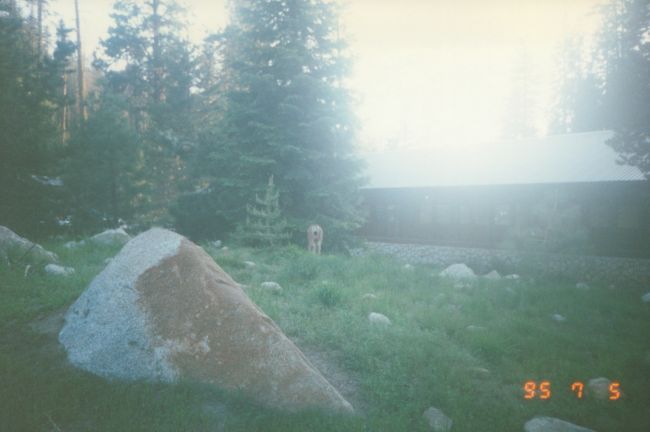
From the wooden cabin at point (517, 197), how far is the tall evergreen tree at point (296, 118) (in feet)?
7.30

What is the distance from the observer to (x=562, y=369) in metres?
5.57

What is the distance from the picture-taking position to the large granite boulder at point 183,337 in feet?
13.7

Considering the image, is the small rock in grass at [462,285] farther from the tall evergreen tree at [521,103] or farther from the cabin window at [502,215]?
the tall evergreen tree at [521,103]

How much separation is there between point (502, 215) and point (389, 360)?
1609cm

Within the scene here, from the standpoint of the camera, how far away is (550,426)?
4.29 metres

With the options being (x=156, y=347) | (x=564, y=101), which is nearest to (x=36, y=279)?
(x=156, y=347)

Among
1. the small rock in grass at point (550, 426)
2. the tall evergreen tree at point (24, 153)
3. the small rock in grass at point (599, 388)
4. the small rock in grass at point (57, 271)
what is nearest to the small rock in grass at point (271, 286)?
the small rock in grass at point (57, 271)

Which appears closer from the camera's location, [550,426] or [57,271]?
[550,426]

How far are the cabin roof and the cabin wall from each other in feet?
1.45

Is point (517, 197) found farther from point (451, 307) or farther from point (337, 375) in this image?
point (337, 375)

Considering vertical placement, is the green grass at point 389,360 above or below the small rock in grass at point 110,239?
below

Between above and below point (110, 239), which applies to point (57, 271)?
below

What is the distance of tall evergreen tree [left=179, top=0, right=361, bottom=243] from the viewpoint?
17312 mm

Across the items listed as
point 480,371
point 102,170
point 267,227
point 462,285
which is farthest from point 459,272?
point 102,170
